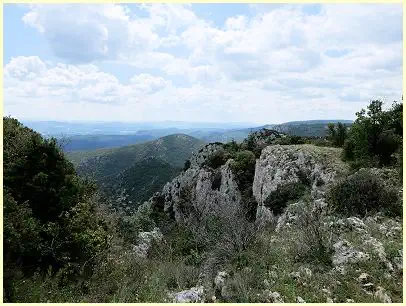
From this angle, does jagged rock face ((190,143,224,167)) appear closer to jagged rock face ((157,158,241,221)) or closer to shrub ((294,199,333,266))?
jagged rock face ((157,158,241,221))

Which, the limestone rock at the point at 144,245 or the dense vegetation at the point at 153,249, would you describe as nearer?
the dense vegetation at the point at 153,249

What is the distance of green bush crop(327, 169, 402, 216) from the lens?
42.8 feet

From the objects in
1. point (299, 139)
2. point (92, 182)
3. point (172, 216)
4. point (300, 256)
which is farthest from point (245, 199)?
point (300, 256)

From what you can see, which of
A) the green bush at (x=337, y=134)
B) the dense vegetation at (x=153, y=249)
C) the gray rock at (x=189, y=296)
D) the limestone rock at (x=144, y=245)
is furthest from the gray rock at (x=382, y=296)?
the green bush at (x=337, y=134)

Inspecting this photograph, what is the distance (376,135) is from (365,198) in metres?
10.8

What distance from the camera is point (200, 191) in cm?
4206

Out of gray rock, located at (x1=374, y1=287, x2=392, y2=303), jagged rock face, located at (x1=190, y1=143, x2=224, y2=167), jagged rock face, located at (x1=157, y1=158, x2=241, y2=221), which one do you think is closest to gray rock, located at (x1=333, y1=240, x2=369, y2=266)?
gray rock, located at (x1=374, y1=287, x2=392, y2=303)

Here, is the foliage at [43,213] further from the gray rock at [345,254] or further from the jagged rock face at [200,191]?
the jagged rock face at [200,191]

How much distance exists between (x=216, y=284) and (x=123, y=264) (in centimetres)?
425

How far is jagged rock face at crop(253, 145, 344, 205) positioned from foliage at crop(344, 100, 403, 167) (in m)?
1.96

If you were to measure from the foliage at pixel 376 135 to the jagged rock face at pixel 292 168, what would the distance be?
196cm

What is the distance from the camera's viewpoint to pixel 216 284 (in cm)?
847

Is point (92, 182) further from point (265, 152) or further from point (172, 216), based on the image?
point (172, 216)

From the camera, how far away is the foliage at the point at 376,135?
2156 cm
